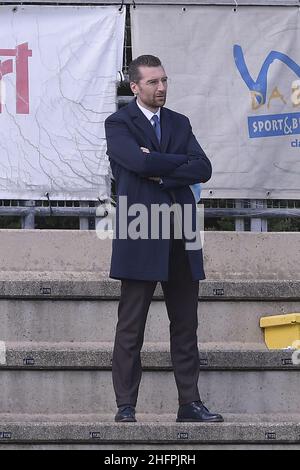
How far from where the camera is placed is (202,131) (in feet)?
29.4

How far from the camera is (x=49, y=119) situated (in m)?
8.88

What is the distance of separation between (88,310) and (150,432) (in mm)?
1242

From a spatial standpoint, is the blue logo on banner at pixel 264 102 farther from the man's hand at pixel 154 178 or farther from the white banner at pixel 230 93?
the man's hand at pixel 154 178

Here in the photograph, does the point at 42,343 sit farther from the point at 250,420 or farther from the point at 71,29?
the point at 71,29

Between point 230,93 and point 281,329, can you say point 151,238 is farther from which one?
point 230,93

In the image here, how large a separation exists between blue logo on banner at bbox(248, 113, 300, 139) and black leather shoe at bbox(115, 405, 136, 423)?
8.27 ft

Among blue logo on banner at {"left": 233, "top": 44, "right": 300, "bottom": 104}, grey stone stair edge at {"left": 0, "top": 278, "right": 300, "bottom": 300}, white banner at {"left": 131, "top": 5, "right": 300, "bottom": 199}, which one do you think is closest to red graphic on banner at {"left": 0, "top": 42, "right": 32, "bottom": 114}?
white banner at {"left": 131, "top": 5, "right": 300, "bottom": 199}

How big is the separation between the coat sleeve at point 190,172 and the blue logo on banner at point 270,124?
1741 mm

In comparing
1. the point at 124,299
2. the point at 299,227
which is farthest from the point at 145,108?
the point at 299,227

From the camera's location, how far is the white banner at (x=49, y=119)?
8.86m

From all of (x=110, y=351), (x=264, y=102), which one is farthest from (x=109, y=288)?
(x=264, y=102)

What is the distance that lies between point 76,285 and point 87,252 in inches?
22.9

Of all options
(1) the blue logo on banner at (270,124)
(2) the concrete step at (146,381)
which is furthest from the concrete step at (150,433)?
(1) the blue logo on banner at (270,124)

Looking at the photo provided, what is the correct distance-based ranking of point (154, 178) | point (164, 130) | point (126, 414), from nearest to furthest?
point (126, 414), point (154, 178), point (164, 130)
